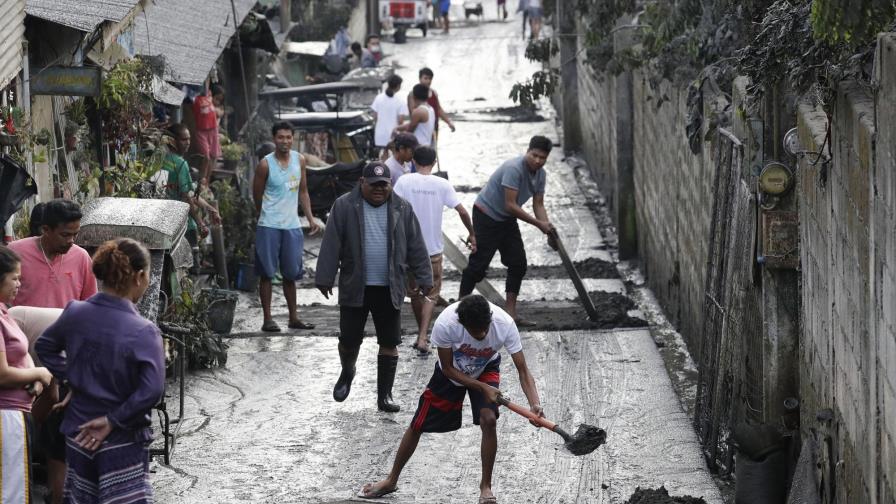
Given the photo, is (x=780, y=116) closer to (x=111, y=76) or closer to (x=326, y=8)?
(x=111, y=76)

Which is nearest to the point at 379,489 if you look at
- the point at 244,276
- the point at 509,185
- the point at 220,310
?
the point at 220,310

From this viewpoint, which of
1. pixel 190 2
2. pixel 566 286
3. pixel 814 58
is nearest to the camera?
pixel 814 58

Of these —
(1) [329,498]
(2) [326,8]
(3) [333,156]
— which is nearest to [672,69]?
(1) [329,498]

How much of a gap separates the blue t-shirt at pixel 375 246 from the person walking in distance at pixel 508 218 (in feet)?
8.38

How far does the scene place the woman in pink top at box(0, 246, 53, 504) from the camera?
612 centimetres

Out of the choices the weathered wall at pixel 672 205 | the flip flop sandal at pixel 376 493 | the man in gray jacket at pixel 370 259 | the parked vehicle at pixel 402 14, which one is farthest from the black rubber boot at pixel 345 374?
the parked vehicle at pixel 402 14

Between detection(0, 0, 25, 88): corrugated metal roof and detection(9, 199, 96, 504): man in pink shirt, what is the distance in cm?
142

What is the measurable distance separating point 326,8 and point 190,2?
58.7 ft

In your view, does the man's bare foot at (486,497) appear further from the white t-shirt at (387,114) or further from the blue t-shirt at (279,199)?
the white t-shirt at (387,114)

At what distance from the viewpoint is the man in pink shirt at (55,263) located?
7.60 metres

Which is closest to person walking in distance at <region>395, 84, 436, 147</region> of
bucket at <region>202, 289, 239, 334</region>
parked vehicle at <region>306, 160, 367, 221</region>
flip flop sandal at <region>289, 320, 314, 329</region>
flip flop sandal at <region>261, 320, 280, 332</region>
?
parked vehicle at <region>306, 160, 367, 221</region>

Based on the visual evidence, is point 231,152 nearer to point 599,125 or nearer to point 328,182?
point 328,182

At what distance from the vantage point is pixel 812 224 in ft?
24.9

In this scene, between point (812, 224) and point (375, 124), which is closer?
point (812, 224)
